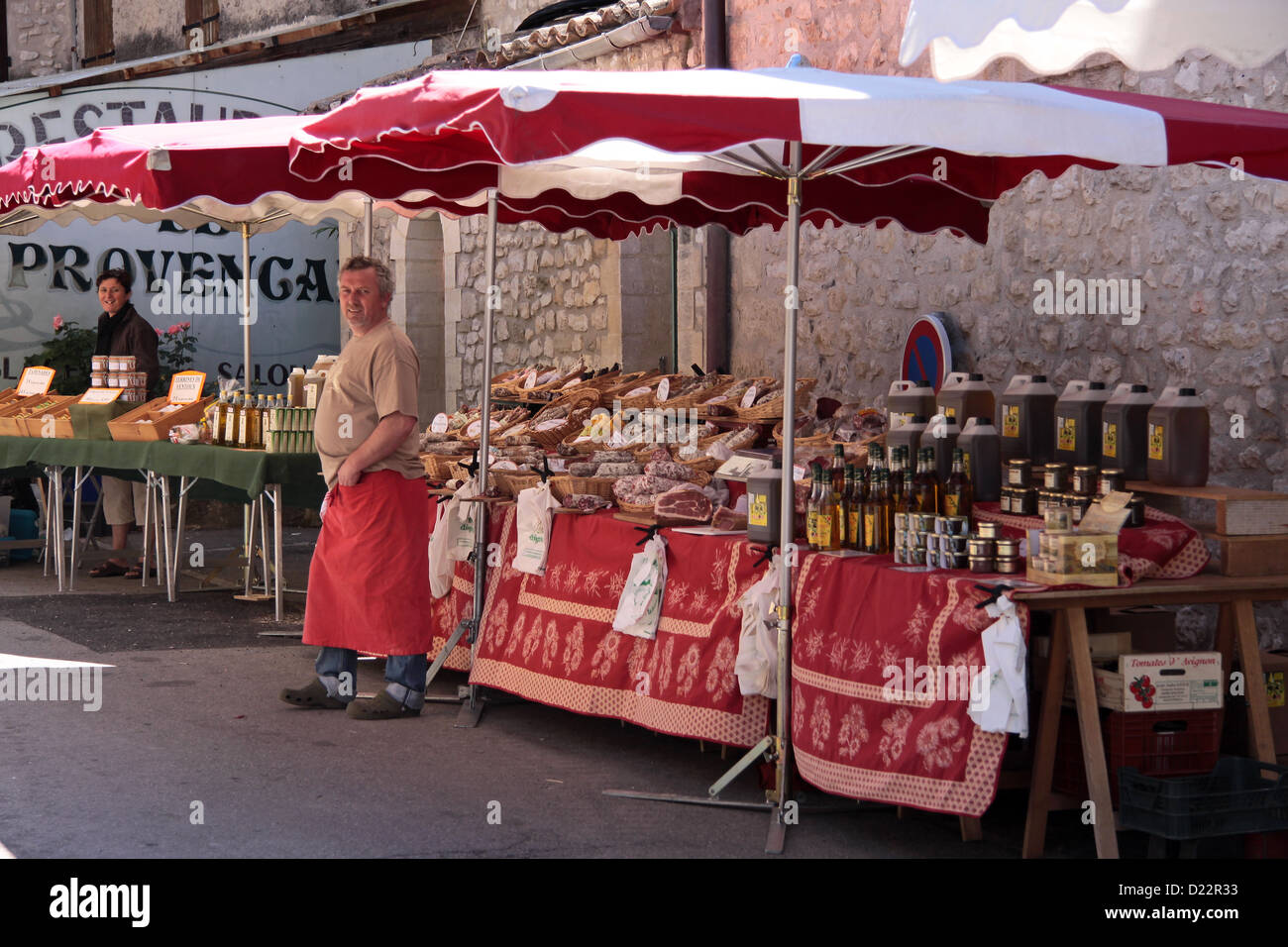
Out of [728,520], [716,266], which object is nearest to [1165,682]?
[728,520]

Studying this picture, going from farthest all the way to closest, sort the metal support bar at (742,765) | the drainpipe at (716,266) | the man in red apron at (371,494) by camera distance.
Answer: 1. the drainpipe at (716,266)
2. the man in red apron at (371,494)
3. the metal support bar at (742,765)

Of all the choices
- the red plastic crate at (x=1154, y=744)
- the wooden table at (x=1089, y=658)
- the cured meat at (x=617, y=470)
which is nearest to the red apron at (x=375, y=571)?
the cured meat at (x=617, y=470)

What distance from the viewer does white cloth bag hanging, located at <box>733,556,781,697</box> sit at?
5.43 meters

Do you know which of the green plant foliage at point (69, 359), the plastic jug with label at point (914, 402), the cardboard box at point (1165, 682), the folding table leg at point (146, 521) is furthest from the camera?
the green plant foliage at point (69, 359)

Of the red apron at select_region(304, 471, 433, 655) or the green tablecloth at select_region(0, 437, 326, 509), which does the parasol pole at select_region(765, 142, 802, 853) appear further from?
the green tablecloth at select_region(0, 437, 326, 509)

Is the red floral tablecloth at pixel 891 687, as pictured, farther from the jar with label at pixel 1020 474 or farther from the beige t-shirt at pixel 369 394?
the beige t-shirt at pixel 369 394

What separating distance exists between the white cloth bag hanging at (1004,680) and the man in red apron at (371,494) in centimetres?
270

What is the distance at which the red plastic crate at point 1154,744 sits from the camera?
4711 mm

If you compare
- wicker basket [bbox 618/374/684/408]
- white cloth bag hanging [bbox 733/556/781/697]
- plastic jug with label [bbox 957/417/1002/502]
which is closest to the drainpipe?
wicker basket [bbox 618/374/684/408]

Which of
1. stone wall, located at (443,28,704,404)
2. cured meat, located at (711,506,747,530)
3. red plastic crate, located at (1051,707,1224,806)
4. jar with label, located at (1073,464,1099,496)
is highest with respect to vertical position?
stone wall, located at (443,28,704,404)

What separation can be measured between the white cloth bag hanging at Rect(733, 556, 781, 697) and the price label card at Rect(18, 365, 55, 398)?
7.44 metres

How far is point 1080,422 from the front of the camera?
559cm

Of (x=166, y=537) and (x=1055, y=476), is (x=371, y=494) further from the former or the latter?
(x=166, y=537)
